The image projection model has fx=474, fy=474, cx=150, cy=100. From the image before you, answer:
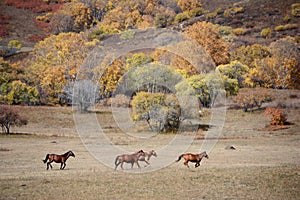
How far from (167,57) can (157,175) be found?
7028 centimetres

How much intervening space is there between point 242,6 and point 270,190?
146 metres

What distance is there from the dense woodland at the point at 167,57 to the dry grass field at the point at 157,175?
18.5 meters

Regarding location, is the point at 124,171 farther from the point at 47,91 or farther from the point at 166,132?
the point at 47,91

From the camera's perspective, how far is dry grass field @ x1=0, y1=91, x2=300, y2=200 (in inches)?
766

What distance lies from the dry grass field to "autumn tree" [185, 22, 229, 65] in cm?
5262

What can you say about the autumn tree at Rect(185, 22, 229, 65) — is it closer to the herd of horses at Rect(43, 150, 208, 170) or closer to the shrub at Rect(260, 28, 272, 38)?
the shrub at Rect(260, 28, 272, 38)

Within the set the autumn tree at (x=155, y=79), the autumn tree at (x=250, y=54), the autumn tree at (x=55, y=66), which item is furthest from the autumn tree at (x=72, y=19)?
the autumn tree at (x=155, y=79)

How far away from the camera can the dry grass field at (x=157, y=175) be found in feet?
63.8

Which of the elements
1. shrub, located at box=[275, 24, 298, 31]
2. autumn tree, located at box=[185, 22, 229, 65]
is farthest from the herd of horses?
shrub, located at box=[275, 24, 298, 31]

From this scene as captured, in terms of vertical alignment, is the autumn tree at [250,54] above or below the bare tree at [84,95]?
above

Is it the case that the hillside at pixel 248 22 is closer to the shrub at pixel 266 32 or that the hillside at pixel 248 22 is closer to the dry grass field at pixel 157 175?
the shrub at pixel 266 32

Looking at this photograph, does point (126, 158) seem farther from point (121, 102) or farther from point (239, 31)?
point (239, 31)

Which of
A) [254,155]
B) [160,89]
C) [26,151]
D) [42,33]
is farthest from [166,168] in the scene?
[42,33]

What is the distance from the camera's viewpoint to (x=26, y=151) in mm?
35188
